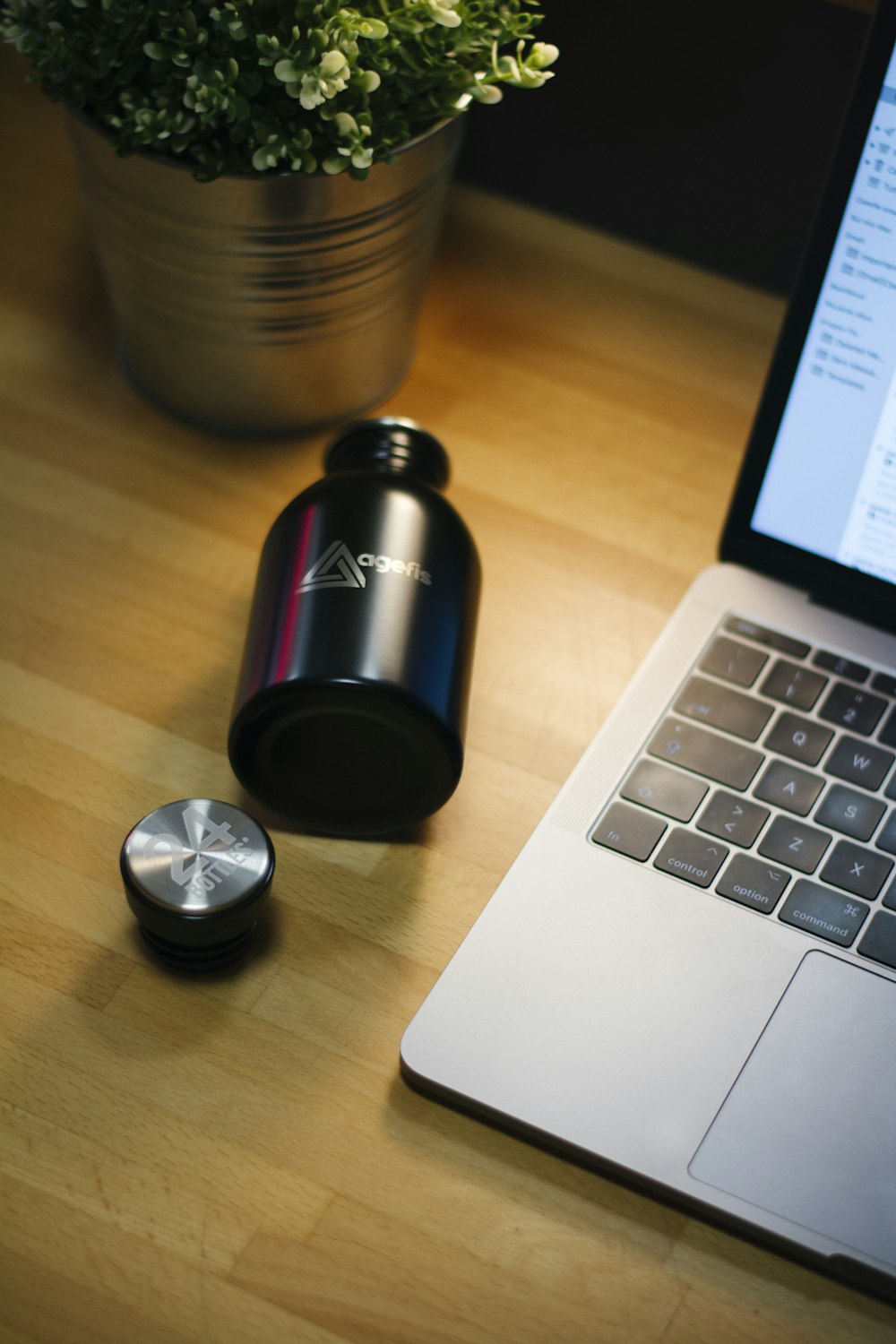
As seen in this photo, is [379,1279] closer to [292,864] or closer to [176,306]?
[292,864]

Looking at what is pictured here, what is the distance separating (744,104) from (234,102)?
0.37 m

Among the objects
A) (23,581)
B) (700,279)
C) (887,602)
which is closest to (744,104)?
(700,279)

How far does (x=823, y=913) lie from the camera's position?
532 mm

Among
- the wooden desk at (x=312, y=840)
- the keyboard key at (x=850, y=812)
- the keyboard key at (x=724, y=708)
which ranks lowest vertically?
the wooden desk at (x=312, y=840)

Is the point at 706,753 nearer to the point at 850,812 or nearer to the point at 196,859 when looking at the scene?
the point at 850,812

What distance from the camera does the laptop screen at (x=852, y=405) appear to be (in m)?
0.53

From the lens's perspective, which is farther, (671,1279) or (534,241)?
(534,241)

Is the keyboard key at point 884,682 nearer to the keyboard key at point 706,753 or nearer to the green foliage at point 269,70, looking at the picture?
the keyboard key at point 706,753

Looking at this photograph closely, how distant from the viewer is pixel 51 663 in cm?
61

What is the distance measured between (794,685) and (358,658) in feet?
0.74

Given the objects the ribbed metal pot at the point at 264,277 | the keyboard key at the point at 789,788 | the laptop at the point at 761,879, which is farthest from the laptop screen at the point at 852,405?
the ribbed metal pot at the point at 264,277

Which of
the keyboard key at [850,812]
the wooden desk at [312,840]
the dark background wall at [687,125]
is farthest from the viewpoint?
the dark background wall at [687,125]

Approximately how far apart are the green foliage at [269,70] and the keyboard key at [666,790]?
297 mm

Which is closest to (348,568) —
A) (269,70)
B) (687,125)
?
(269,70)
